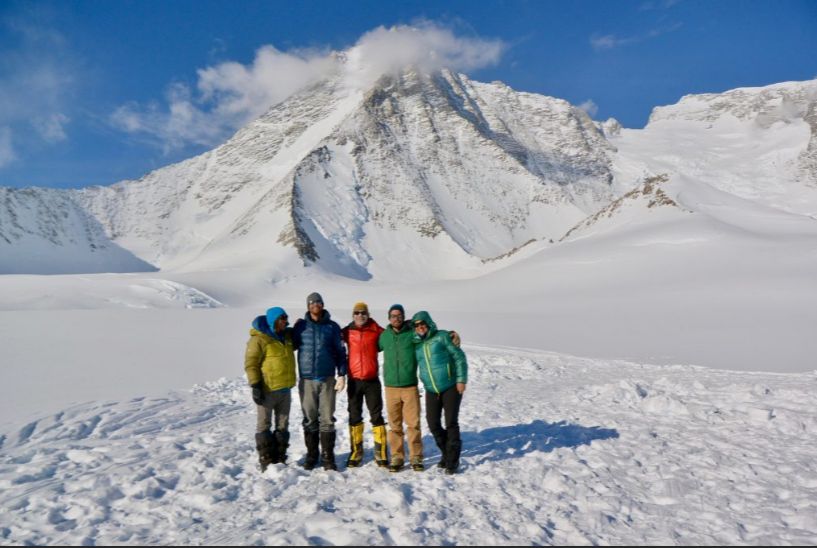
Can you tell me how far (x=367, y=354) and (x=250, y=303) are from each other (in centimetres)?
5255

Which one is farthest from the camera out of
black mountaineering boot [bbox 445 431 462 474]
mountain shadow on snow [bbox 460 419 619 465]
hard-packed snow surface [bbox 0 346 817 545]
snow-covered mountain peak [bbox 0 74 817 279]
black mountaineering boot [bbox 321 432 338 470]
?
snow-covered mountain peak [bbox 0 74 817 279]

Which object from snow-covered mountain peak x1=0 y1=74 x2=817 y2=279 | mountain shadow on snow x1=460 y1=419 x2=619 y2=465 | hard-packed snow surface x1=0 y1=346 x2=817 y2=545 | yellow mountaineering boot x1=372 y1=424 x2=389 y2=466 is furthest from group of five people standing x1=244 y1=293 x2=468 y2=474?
snow-covered mountain peak x1=0 y1=74 x2=817 y2=279

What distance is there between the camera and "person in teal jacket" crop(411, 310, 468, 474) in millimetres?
6223

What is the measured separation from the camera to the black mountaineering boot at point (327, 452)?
20.3 ft

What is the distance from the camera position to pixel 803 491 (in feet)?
17.9

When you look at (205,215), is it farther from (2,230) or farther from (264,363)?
(264,363)

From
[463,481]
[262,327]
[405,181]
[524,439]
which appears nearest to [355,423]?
[463,481]

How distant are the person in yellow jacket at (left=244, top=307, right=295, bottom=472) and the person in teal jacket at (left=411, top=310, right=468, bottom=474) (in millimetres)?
1658

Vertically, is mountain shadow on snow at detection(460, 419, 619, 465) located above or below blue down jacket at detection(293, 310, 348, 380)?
below

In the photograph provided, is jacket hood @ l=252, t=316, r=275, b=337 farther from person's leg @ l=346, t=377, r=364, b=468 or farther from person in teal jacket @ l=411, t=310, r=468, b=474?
person in teal jacket @ l=411, t=310, r=468, b=474

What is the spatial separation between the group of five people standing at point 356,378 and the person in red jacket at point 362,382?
1cm

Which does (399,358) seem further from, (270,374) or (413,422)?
(270,374)

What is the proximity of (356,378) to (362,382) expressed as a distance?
0.30 ft

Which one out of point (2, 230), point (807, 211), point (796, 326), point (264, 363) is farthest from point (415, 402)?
point (807, 211)
